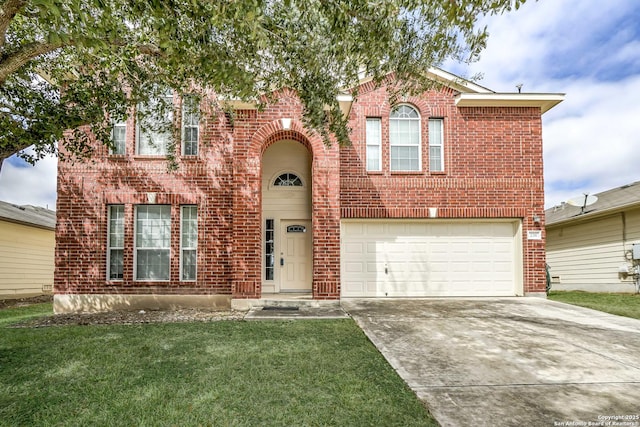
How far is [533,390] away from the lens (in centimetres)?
398

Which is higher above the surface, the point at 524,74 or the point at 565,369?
the point at 524,74

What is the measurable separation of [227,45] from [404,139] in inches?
250

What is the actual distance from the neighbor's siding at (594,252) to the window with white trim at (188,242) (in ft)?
46.4

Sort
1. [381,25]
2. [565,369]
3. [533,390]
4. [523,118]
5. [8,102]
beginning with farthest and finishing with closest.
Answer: [523,118] → [8,102] → [381,25] → [565,369] → [533,390]

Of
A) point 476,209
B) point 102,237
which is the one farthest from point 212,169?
point 476,209

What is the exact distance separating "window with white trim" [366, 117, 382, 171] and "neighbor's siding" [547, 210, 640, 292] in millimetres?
9358

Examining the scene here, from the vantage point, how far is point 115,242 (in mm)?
10266

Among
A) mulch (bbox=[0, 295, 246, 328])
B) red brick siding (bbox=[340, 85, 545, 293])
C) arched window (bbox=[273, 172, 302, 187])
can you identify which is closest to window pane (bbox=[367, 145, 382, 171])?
red brick siding (bbox=[340, 85, 545, 293])

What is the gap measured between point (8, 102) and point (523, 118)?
41.3 ft

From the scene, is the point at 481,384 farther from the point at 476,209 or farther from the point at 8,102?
the point at 8,102

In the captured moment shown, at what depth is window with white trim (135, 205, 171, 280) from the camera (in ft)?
33.4

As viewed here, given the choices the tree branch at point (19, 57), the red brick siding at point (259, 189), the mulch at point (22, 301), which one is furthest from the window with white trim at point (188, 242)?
the mulch at point (22, 301)

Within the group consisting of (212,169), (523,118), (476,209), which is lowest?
(476,209)

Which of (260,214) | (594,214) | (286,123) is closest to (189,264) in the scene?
(260,214)
